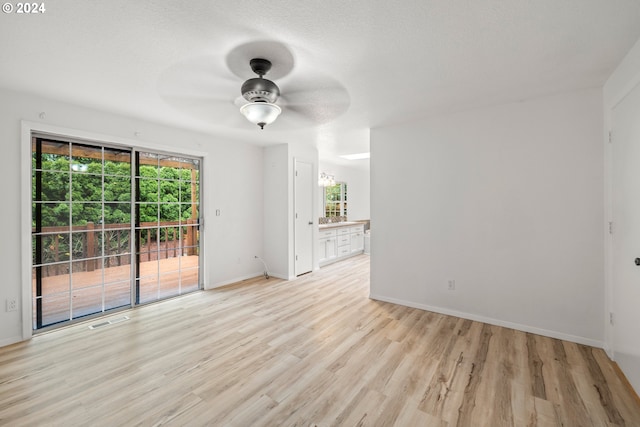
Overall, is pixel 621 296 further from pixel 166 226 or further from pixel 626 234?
pixel 166 226

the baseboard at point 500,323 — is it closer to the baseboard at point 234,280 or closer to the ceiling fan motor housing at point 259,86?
the baseboard at point 234,280

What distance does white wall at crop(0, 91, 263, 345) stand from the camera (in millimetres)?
2660

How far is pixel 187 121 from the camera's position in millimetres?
3607

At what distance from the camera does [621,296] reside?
7.24 feet

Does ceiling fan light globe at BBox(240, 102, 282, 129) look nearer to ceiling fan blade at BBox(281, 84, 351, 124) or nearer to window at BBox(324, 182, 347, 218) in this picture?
ceiling fan blade at BBox(281, 84, 351, 124)

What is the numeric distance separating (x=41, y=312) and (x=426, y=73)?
457cm

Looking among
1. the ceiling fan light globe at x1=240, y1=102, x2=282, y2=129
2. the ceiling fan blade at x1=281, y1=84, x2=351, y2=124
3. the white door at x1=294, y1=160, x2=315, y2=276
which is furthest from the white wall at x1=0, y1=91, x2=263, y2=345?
the ceiling fan light globe at x1=240, y1=102, x2=282, y2=129

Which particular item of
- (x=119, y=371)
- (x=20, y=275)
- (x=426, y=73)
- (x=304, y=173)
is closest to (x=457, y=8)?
(x=426, y=73)

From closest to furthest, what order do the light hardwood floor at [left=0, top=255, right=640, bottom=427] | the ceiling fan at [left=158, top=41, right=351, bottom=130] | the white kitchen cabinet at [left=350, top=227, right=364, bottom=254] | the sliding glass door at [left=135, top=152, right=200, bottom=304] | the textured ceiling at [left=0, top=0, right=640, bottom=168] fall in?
the textured ceiling at [left=0, top=0, right=640, bottom=168]
the light hardwood floor at [left=0, top=255, right=640, bottom=427]
the ceiling fan at [left=158, top=41, right=351, bottom=130]
the sliding glass door at [left=135, top=152, right=200, bottom=304]
the white kitchen cabinet at [left=350, top=227, right=364, bottom=254]

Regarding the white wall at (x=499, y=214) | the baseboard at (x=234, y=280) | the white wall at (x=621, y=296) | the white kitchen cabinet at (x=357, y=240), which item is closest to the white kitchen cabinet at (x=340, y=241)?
the white kitchen cabinet at (x=357, y=240)

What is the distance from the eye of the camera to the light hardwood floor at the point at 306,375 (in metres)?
1.76

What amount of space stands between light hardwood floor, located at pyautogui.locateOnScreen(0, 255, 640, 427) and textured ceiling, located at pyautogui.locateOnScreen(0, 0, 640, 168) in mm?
2431

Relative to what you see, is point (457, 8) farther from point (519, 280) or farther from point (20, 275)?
point (20, 275)

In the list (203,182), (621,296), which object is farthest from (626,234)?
(203,182)
